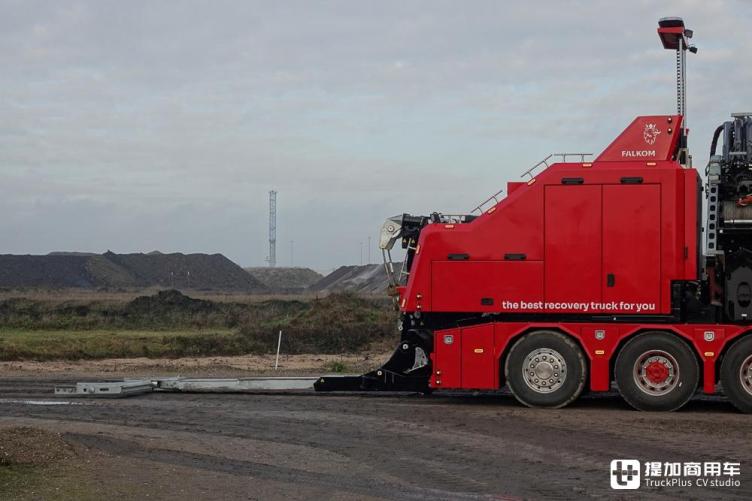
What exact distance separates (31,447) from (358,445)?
3911 mm

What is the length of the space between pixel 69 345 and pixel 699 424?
953 inches

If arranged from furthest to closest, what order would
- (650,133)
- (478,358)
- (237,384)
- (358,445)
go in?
(237,384) → (478,358) → (650,133) → (358,445)

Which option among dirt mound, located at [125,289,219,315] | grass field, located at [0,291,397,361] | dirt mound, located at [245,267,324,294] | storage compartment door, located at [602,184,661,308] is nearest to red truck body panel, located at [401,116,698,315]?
storage compartment door, located at [602,184,661,308]

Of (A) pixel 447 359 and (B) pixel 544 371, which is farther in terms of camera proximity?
(A) pixel 447 359

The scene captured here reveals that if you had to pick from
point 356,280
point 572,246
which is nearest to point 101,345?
point 572,246

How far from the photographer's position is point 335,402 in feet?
56.7

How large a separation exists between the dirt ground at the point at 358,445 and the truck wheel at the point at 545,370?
1.23 feet

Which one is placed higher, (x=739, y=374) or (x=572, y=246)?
(x=572, y=246)

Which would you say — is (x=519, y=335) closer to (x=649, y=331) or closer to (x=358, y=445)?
(x=649, y=331)

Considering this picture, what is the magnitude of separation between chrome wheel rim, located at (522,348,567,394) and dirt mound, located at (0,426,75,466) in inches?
287

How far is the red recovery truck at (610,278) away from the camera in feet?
51.3

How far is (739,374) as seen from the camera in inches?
609

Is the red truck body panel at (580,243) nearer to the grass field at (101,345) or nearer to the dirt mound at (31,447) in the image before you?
the dirt mound at (31,447)

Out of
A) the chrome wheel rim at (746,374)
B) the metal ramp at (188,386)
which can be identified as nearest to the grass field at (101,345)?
the metal ramp at (188,386)
